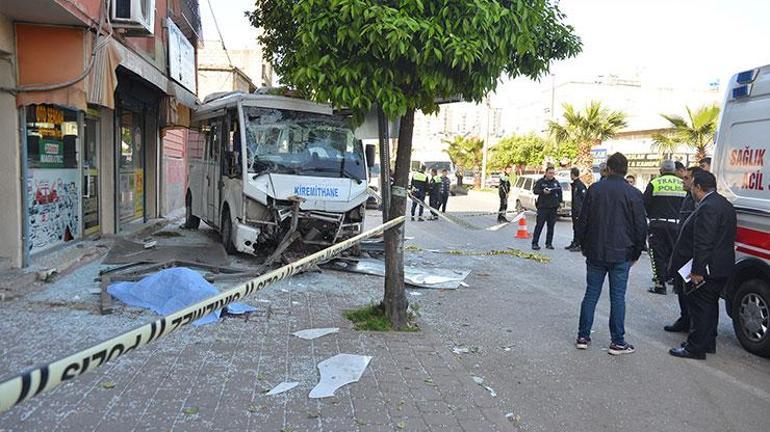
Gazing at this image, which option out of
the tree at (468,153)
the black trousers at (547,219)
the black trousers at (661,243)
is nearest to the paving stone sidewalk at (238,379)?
the black trousers at (661,243)

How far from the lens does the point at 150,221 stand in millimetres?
13938

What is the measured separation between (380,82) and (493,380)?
2579 millimetres

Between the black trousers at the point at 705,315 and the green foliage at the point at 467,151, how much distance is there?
149 feet

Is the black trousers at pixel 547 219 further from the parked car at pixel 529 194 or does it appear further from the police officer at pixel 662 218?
the parked car at pixel 529 194

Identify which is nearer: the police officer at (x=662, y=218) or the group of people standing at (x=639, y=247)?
the group of people standing at (x=639, y=247)

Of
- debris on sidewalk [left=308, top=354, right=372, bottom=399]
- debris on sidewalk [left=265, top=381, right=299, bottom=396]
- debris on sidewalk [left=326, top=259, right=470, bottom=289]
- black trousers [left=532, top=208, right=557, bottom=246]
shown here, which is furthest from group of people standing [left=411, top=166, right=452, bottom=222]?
debris on sidewalk [left=265, top=381, right=299, bottom=396]

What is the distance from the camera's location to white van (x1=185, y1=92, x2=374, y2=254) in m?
8.89

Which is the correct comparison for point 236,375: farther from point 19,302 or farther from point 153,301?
point 19,302

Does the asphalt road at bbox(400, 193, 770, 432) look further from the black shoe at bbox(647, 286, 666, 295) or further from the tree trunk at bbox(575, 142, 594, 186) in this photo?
the tree trunk at bbox(575, 142, 594, 186)

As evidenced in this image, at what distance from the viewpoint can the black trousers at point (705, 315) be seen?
5578 millimetres

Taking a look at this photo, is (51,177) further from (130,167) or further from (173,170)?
(173,170)

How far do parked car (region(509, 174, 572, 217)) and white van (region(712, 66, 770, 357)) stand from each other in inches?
599

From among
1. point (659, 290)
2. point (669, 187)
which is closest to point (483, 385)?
point (659, 290)

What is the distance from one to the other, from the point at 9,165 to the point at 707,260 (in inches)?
292
